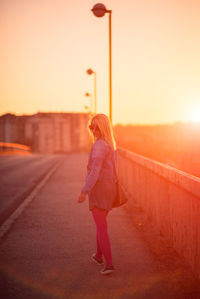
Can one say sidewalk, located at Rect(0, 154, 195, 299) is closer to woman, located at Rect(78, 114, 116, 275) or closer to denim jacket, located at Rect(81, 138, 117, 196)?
woman, located at Rect(78, 114, 116, 275)

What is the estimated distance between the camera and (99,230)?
4066mm

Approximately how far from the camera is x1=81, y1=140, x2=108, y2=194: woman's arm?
3865mm

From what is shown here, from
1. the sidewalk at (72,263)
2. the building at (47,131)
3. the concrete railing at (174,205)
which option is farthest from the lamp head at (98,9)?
the building at (47,131)

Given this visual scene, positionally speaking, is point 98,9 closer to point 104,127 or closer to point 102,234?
point 104,127

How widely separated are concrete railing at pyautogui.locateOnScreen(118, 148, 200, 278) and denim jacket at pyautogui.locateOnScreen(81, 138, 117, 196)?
3.19 ft

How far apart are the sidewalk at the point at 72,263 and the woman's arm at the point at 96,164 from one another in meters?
1.11

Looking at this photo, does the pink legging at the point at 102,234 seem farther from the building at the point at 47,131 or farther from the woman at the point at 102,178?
the building at the point at 47,131

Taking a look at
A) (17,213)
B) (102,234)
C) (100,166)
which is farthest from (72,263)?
(17,213)

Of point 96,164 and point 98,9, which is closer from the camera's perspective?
point 96,164

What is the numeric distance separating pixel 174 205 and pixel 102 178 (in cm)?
133

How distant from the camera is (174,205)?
466cm

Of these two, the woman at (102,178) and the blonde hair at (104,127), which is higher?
the blonde hair at (104,127)

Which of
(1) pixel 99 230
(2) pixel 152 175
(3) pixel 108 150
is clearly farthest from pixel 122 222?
(3) pixel 108 150

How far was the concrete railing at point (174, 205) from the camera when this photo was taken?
385 cm
